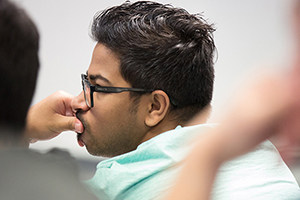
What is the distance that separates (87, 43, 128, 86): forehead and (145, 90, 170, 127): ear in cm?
9

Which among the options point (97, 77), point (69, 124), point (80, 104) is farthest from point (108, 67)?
point (69, 124)

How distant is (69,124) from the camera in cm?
104

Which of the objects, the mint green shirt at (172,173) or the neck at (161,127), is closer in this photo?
the mint green shirt at (172,173)

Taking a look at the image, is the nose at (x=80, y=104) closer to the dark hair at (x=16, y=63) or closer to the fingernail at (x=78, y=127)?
the fingernail at (x=78, y=127)

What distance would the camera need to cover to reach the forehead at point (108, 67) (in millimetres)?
897

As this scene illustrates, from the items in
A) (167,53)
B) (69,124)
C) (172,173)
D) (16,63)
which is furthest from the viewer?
(69,124)

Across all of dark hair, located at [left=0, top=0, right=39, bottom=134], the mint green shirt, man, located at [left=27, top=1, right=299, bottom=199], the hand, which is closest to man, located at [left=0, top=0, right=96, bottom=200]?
dark hair, located at [left=0, top=0, right=39, bottom=134]

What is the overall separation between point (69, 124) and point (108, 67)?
0.26 m

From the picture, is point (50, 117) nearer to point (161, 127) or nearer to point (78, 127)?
point (78, 127)

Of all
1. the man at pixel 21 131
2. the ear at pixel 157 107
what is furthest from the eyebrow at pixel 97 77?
the man at pixel 21 131

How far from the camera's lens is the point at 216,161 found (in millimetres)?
403

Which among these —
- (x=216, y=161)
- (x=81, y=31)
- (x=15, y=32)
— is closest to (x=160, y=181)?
(x=216, y=161)

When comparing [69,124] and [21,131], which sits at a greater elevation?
[21,131]

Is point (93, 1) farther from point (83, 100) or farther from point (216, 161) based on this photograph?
point (216, 161)
